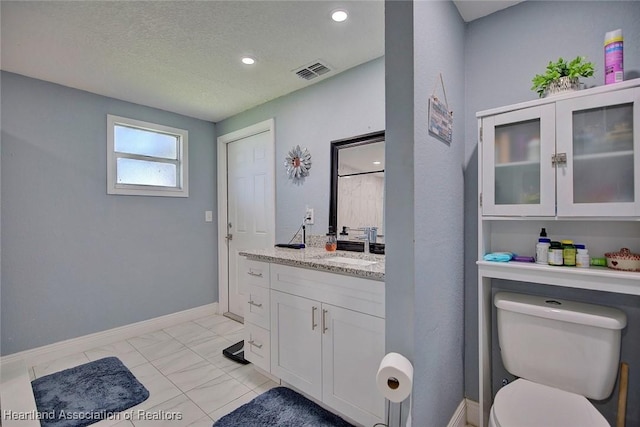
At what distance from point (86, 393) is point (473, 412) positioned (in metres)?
2.54

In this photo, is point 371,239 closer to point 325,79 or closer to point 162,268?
point 325,79

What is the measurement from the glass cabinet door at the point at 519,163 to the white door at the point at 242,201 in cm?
200

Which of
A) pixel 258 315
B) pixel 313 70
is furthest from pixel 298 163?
pixel 258 315

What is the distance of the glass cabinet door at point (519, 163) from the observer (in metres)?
1.32

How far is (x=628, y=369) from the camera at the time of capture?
4.16 feet

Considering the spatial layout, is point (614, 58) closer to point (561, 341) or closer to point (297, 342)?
point (561, 341)

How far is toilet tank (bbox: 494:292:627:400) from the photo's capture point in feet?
3.98

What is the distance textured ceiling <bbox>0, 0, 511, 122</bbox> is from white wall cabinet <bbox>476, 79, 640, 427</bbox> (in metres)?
0.74

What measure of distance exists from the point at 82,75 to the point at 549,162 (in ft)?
10.9

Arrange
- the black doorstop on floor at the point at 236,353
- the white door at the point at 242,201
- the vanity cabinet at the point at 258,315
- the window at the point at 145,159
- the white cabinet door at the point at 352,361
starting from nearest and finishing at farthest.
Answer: the white cabinet door at the point at 352,361 < the vanity cabinet at the point at 258,315 < the black doorstop on floor at the point at 236,353 < the window at the point at 145,159 < the white door at the point at 242,201

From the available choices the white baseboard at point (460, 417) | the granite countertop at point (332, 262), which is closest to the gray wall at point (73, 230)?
the granite countertop at point (332, 262)

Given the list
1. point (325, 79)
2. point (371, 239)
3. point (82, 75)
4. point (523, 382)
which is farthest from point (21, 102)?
point (523, 382)

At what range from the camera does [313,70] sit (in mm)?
2354

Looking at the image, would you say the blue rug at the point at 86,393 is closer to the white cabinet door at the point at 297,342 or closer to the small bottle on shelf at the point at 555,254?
the white cabinet door at the point at 297,342
